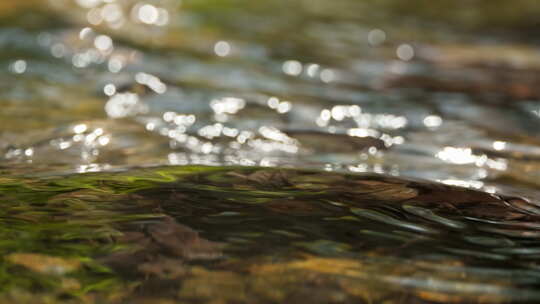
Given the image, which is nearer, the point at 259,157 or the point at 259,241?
the point at 259,241

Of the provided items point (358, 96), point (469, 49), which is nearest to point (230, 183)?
point (358, 96)

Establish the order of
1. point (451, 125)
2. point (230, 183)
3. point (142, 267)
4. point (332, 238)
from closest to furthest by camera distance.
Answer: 1. point (142, 267)
2. point (332, 238)
3. point (230, 183)
4. point (451, 125)

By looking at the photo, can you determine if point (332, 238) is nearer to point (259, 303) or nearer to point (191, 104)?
point (259, 303)

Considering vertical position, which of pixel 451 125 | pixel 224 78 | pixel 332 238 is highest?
pixel 224 78

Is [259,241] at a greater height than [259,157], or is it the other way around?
[259,157]
